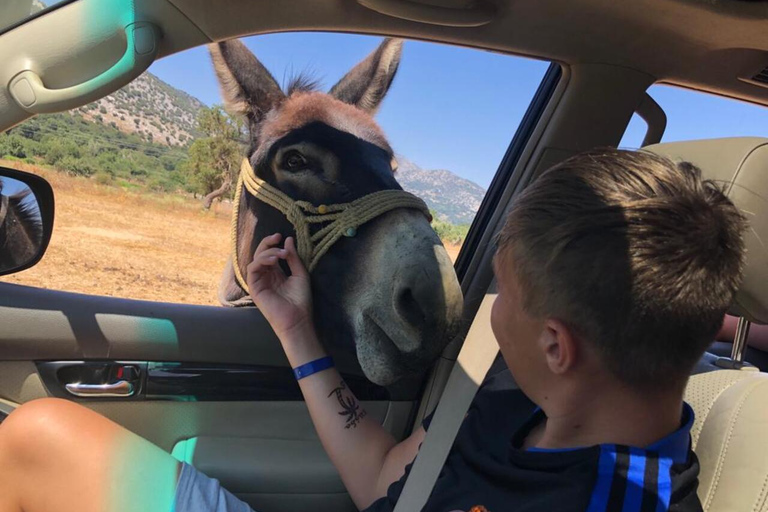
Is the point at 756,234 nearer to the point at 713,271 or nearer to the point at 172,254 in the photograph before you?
the point at 713,271

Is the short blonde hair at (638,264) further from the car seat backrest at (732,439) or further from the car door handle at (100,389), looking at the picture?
the car door handle at (100,389)

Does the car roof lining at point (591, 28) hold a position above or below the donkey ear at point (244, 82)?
above

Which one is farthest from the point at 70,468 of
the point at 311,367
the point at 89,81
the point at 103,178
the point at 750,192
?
the point at 750,192

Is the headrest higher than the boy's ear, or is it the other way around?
the headrest

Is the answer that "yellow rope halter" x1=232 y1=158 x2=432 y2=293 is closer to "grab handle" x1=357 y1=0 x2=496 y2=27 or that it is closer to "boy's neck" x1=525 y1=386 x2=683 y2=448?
"grab handle" x1=357 y1=0 x2=496 y2=27

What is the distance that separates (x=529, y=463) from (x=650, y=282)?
1.24 feet

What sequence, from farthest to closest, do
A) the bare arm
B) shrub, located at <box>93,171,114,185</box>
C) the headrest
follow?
shrub, located at <box>93,171,114,185</box>
the bare arm
the headrest

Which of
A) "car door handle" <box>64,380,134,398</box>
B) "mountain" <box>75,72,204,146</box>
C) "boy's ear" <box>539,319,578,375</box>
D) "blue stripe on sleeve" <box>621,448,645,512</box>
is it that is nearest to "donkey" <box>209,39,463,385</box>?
"mountain" <box>75,72,204,146</box>

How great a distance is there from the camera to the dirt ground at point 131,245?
67.7 inches

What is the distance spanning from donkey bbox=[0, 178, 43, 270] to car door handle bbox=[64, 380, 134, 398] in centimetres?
39

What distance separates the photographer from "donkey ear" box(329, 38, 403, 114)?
175 cm

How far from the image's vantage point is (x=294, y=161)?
1.80 meters

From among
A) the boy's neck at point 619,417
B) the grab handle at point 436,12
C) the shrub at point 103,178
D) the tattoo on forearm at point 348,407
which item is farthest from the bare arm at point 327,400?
the grab handle at point 436,12

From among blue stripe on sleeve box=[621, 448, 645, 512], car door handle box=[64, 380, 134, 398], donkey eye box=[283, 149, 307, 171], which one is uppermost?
donkey eye box=[283, 149, 307, 171]
